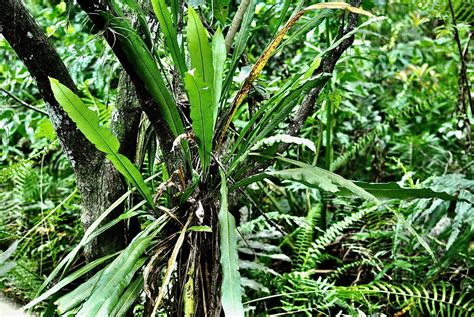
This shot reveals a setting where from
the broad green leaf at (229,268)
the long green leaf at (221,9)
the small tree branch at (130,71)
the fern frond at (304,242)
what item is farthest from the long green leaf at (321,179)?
the fern frond at (304,242)

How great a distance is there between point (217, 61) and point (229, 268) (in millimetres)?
354

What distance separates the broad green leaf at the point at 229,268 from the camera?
0.70 m

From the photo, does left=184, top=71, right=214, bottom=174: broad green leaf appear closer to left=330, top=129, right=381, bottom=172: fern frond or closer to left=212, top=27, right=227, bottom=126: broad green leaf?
left=212, top=27, right=227, bottom=126: broad green leaf

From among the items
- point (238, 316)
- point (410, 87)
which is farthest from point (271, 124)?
point (410, 87)

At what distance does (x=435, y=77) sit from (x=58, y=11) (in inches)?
79.7

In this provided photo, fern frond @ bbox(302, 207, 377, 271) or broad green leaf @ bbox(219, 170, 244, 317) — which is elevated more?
broad green leaf @ bbox(219, 170, 244, 317)

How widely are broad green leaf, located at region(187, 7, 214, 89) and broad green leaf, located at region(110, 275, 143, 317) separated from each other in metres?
0.36

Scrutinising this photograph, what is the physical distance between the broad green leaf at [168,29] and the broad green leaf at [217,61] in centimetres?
7

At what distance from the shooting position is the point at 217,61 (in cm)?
89

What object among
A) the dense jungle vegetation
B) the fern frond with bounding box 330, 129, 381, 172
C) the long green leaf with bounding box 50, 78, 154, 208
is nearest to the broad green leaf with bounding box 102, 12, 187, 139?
the dense jungle vegetation

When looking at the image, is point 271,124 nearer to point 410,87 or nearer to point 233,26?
point 233,26

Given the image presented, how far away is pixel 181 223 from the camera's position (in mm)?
884

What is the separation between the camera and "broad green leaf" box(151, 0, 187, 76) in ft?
2.87

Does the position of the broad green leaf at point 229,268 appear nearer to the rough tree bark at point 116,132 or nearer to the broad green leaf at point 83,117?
the rough tree bark at point 116,132
